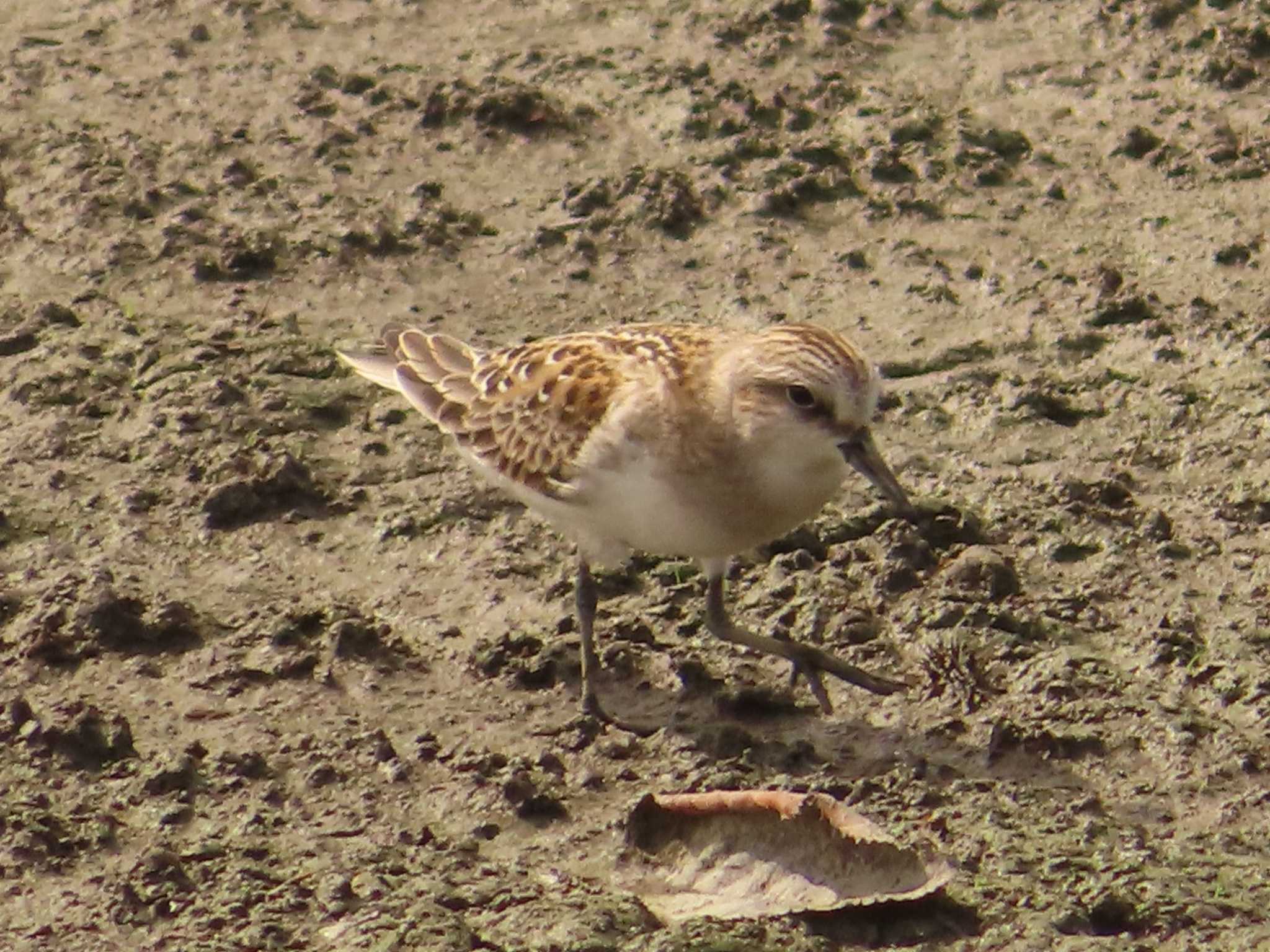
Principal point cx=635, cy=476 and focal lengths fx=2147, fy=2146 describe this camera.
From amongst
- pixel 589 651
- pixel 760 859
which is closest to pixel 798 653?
pixel 589 651

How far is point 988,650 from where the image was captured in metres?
6.66

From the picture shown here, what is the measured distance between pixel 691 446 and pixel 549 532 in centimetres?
122

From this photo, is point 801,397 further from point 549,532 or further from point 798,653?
point 549,532

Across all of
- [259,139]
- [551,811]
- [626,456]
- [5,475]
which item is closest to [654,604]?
[626,456]

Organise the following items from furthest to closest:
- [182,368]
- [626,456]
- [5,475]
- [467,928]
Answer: [182,368], [5,475], [626,456], [467,928]

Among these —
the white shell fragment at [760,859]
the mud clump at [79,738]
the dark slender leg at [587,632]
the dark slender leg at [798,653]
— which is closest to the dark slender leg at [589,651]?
the dark slender leg at [587,632]

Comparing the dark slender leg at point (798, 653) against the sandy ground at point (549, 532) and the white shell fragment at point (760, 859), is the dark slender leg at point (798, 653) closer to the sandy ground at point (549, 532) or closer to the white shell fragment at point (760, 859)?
the sandy ground at point (549, 532)

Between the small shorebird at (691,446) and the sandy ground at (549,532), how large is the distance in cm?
38

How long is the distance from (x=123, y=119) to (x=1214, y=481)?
5.31 m

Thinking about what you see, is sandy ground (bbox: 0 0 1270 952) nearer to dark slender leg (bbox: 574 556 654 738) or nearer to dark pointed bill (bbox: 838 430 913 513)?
dark slender leg (bbox: 574 556 654 738)

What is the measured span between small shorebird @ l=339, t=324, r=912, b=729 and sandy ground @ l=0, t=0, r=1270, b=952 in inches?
14.9

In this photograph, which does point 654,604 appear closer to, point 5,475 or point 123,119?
point 5,475

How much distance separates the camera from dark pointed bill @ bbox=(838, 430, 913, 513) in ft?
20.5

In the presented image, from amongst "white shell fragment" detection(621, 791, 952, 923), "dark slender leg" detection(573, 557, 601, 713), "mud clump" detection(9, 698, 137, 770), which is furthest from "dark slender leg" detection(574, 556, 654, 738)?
"mud clump" detection(9, 698, 137, 770)
